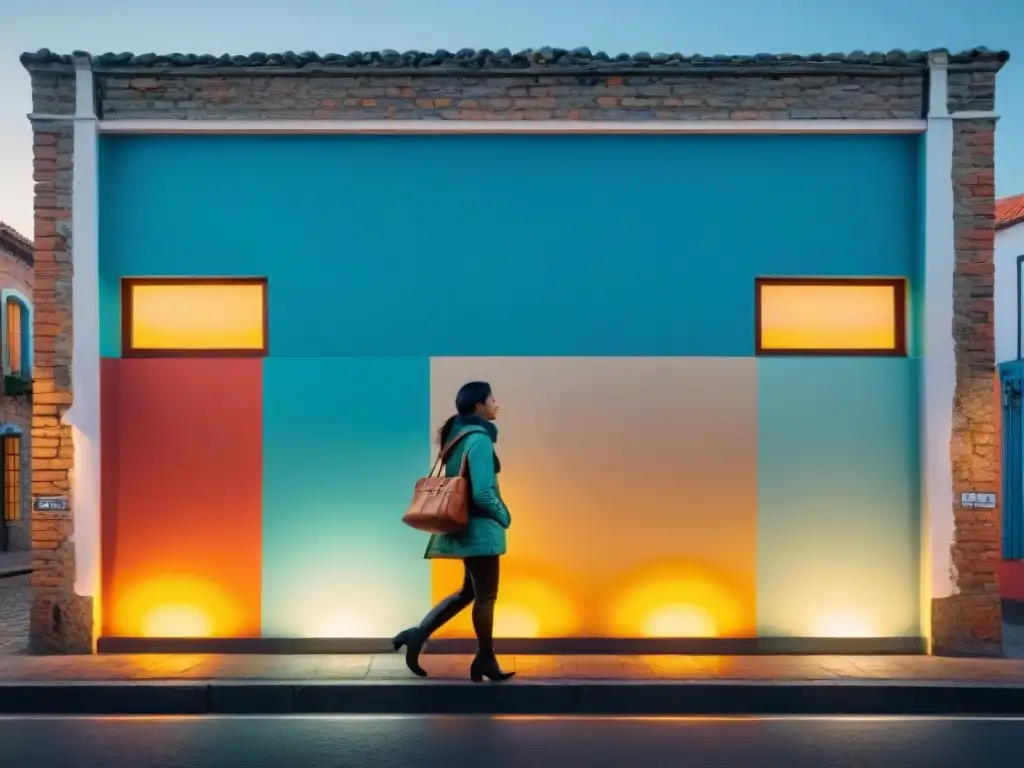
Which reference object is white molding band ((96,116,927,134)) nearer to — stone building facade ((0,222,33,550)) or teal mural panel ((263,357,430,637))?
teal mural panel ((263,357,430,637))

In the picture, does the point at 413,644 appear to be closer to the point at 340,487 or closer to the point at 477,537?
the point at 477,537

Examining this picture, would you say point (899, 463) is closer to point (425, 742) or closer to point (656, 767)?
point (656, 767)

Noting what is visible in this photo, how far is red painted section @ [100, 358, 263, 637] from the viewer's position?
809 cm

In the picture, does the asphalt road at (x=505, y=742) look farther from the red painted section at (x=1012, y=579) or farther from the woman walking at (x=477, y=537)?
the red painted section at (x=1012, y=579)

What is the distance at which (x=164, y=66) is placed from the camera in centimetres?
800

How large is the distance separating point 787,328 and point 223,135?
5.00 meters

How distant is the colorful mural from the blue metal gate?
5823 millimetres

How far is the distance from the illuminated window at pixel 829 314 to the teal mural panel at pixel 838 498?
0.19 meters

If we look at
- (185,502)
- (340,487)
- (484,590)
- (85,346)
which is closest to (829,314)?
(484,590)

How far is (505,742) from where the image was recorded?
588cm

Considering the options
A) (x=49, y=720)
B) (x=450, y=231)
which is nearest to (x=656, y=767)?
Result: (x=49, y=720)

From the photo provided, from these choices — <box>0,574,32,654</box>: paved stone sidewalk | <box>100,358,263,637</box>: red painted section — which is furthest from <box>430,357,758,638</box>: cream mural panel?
<box>0,574,32,654</box>: paved stone sidewalk

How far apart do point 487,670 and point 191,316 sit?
12.7 feet

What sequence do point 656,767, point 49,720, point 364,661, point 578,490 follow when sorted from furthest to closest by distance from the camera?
point 578,490, point 364,661, point 49,720, point 656,767
